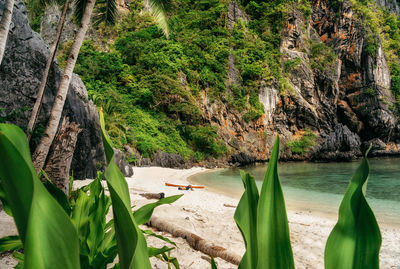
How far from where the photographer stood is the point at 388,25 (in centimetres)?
2962

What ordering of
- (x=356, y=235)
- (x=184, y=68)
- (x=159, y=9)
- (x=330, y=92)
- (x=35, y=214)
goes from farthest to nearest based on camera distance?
1. (x=330, y=92)
2. (x=184, y=68)
3. (x=159, y=9)
4. (x=356, y=235)
5. (x=35, y=214)

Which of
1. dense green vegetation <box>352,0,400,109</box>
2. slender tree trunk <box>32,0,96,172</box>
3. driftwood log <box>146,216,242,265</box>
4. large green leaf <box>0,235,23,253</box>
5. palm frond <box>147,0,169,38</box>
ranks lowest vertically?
driftwood log <box>146,216,242,265</box>

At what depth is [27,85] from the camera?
473 centimetres

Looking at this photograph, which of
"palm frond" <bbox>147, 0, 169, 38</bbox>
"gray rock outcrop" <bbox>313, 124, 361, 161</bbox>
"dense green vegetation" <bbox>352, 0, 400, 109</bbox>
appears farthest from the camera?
"dense green vegetation" <bbox>352, 0, 400, 109</bbox>

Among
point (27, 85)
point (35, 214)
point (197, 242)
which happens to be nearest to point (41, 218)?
point (35, 214)

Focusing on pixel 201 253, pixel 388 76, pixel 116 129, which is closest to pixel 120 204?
pixel 201 253

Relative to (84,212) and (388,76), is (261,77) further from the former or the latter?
(84,212)

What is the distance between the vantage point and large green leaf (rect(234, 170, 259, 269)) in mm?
440

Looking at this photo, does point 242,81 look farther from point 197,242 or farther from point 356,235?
point 356,235

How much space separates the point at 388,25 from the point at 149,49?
106 ft

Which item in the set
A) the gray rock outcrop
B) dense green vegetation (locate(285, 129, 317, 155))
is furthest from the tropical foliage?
the gray rock outcrop

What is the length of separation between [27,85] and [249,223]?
5785mm

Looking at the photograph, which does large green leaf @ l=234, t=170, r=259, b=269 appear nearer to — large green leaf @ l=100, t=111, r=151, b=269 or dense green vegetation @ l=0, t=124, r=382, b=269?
dense green vegetation @ l=0, t=124, r=382, b=269

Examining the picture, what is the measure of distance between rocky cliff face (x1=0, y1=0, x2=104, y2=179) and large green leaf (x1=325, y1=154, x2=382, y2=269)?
511 centimetres
